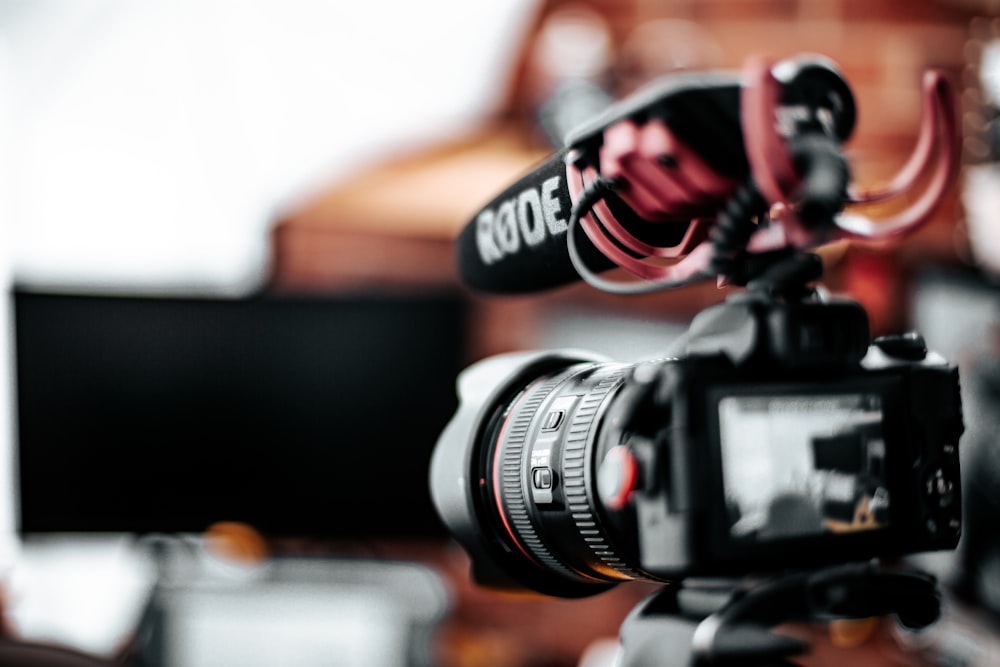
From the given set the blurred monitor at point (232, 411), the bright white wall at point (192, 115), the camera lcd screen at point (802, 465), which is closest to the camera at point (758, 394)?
the camera lcd screen at point (802, 465)

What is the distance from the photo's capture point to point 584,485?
1.84ft

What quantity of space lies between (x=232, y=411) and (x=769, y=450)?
1359 mm

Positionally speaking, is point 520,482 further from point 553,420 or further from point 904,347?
point 904,347

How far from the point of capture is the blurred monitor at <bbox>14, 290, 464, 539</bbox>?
164cm

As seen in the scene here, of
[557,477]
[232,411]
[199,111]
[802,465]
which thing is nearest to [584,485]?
[557,477]

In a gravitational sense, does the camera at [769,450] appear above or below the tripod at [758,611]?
above

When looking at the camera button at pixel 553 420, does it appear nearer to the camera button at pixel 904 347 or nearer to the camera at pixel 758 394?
the camera at pixel 758 394

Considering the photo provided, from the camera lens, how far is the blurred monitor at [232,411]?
164 cm

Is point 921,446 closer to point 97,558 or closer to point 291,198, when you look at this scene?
point 291,198

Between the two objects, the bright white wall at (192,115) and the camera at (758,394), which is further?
the bright white wall at (192,115)

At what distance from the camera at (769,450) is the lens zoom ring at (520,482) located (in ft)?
0.19

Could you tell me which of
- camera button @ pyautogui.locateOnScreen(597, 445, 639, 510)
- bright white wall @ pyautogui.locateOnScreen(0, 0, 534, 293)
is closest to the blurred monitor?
bright white wall @ pyautogui.locateOnScreen(0, 0, 534, 293)

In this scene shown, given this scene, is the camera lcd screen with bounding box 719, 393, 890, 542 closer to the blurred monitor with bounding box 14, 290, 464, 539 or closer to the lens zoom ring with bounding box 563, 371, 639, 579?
the lens zoom ring with bounding box 563, 371, 639, 579

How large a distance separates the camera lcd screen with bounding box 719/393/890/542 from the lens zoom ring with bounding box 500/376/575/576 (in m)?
0.20
